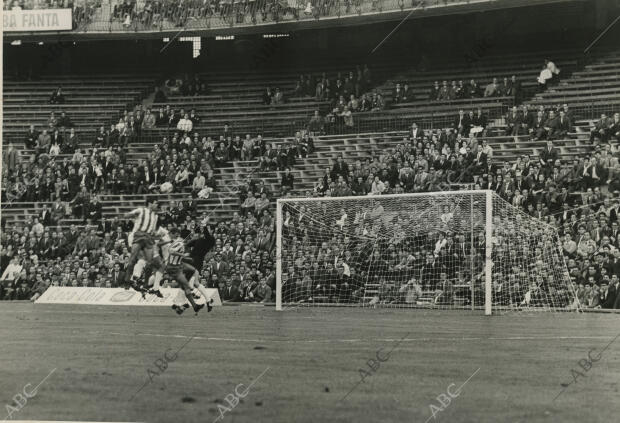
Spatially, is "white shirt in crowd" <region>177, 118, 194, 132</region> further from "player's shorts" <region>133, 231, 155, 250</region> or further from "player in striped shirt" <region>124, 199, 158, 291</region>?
"player's shorts" <region>133, 231, 155, 250</region>

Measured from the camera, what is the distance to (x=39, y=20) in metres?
39.7

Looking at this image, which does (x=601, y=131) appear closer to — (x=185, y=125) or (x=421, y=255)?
(x=421, y=255)

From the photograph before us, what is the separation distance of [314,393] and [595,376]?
3462 millimetres

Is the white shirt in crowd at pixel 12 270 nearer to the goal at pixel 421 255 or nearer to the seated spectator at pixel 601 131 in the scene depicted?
the goal at pixel 421 255

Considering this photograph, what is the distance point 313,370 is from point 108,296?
17.4 m

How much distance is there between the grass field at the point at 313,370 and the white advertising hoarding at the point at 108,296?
22.5 ft

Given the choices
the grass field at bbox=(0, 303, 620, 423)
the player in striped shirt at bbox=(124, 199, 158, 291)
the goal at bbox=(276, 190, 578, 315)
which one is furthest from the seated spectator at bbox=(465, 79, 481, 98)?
the player in striped shirt at bbox=(124, 199, 158, 291)

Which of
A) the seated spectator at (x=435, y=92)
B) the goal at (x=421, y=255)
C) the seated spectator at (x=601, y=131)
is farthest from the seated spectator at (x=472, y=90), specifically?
the goal at (x=421, y=255)

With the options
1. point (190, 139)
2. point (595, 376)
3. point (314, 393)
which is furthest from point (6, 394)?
point (190, 139)

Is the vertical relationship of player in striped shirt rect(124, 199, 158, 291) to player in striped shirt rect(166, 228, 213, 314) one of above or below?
above

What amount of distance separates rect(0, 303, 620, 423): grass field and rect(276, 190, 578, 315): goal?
4332mm

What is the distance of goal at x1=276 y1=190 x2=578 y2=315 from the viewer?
22938mm

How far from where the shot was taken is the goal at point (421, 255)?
2294 cm

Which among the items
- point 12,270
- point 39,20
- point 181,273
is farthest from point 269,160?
point 181,273
